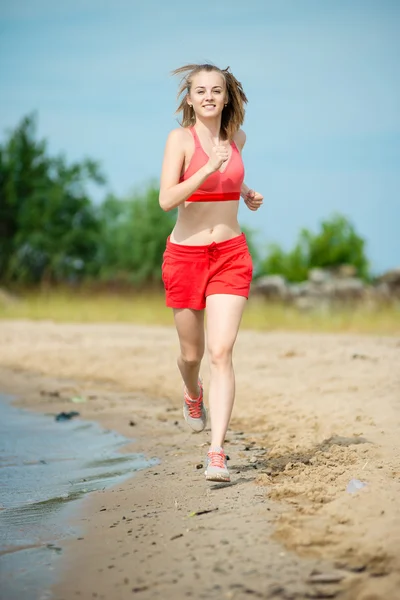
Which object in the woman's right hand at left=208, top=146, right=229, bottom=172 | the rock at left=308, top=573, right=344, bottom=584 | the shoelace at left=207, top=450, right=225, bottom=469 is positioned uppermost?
the woman's right hand at left=208, top=146, right=229, bottom=172

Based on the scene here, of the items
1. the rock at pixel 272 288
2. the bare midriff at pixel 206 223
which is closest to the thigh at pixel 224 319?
the bare midriff at pixel 206 223

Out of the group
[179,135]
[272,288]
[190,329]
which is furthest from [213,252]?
[272,288]

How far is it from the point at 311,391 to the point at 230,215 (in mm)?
3354

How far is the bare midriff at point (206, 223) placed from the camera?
4766 mm

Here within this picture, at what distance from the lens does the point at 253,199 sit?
5.11 metres

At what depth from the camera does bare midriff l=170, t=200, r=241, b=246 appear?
477 cm

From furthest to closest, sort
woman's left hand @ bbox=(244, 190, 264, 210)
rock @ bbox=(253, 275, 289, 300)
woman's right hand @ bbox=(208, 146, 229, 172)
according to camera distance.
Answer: rock @ bbox=(253, 275, 289, 300) → woman's left hand @ bbox=(244, 190, 264, 210) → woman's right hand @ bbox=(208, 146, 229, 172)

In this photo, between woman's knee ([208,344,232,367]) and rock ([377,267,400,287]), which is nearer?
woman's knee ([208,344,232,367])

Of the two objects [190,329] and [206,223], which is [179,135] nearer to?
[206,223]

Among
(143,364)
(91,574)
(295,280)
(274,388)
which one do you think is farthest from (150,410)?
(295,280)

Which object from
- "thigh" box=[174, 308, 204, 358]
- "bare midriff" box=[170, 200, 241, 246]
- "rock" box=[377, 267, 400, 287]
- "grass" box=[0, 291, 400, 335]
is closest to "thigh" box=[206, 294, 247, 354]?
"thigh" box=[174, 308, 204, 358]

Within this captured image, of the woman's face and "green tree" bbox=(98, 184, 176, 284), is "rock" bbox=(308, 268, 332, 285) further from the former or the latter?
the woman's face

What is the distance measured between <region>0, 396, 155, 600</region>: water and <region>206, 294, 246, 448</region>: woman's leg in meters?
0.92

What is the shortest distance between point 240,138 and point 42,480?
2.48 m
